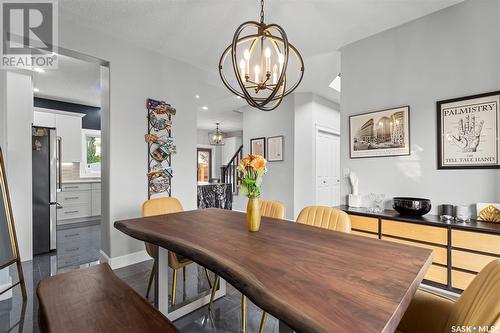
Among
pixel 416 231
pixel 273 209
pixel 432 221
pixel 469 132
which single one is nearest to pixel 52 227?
pixel 273 209

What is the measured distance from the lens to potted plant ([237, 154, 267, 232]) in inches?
62.8

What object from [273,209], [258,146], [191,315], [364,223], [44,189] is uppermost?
[258,146]

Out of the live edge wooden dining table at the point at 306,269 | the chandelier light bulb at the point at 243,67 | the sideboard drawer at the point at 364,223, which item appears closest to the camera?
the live edge wooden dining table at the point at 306,269

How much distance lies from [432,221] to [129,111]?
3.62 meters

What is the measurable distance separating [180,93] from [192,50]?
25.8 inches

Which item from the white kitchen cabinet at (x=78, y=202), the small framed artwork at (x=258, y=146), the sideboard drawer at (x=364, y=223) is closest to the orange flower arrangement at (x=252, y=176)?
the sideboard drawer at (x=364, y=223)

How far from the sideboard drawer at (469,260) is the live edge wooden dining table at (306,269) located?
1.26 meters

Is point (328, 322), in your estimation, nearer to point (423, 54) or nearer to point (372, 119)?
point (372, 119)

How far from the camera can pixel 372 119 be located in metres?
3.03

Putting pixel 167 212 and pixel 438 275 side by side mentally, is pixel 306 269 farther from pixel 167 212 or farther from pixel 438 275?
pixel 438 275

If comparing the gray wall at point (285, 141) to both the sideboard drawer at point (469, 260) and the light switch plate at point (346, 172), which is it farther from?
the sideboard drawer at point (469, 260)

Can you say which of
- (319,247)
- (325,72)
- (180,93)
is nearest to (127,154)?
(180,93)

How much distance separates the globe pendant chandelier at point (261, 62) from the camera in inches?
61.6

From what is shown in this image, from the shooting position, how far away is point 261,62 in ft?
6.15
